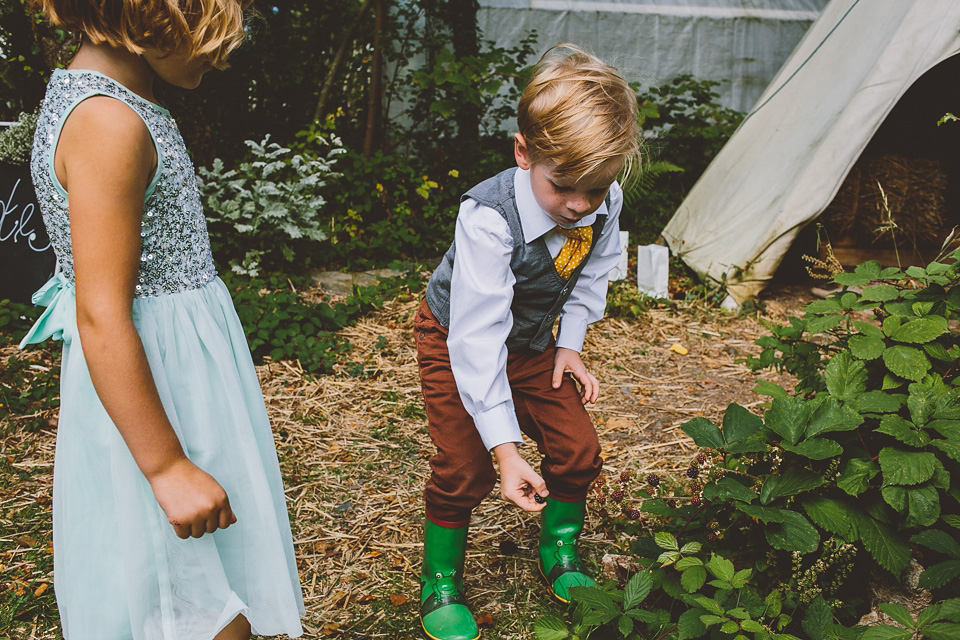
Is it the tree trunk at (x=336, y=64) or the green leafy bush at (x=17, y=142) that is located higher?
the tree trunk at (x=336, y=64)

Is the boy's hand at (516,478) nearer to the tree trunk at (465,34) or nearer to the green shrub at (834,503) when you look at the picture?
the green shrub at (834,503)

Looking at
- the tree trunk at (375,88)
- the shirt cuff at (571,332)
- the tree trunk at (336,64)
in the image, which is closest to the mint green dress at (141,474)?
the shirt cuff at (571,332)

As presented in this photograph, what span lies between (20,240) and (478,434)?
3121mm

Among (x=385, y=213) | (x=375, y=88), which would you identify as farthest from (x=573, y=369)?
(x=375, y=88)

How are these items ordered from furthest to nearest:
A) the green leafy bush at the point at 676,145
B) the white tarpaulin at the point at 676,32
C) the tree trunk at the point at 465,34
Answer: the white tarpaulin at the point at 676,32
the green leafy bush at the point at 676,145
the tree trunk at the point at 465,34

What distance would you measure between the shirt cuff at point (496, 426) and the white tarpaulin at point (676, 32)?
22.5 feet

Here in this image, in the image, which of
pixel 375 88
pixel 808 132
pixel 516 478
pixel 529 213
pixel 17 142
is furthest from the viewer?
pixel 375 88

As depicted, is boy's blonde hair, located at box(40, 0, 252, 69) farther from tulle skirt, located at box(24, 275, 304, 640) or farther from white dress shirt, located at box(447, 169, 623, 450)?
white dress shirt, located at box(447, 169, 623, 450)

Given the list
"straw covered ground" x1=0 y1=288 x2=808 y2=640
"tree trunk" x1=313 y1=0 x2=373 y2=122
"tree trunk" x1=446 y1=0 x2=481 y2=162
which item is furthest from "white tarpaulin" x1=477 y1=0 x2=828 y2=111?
"straw covered ground" x1=0 y1=288 x2=808 y2=640

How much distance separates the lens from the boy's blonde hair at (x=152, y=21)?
3.06 ft

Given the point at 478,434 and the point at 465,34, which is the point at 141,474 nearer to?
the point at 478,434

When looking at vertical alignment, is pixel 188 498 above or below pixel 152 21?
below

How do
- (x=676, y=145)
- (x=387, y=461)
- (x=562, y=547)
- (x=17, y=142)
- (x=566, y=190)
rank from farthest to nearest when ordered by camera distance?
(x=676, y=145) → (x=17, y=142) → (x=387, y=461) → (x=562, y=547) → (x=566, y=190)

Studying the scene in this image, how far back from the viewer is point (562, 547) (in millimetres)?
1973
